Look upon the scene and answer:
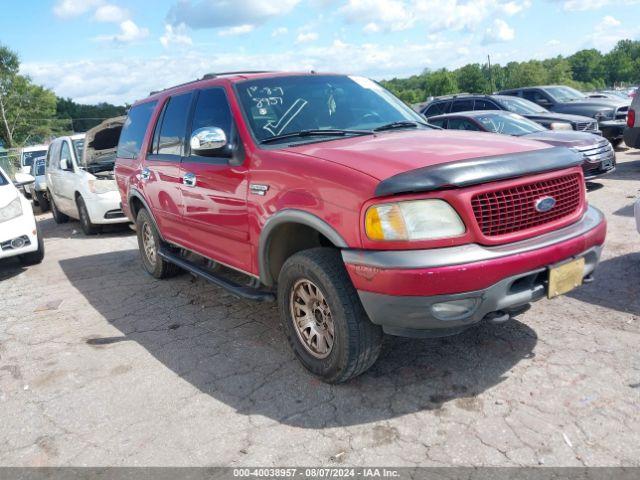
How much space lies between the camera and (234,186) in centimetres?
384

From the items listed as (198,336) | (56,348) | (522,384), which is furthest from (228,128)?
(522,384)

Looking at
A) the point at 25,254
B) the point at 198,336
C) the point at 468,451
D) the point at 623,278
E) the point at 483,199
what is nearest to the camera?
the point at 468,451

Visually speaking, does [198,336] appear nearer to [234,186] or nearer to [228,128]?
[234,186]

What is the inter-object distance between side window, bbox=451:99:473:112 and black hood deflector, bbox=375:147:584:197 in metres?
10.7

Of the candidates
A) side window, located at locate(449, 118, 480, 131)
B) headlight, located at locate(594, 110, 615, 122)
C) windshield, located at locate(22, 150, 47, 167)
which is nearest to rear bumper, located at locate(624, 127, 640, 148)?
side window, located at locate(449, 118, 480, 131)

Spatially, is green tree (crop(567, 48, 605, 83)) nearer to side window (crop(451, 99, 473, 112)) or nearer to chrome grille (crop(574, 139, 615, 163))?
side window (crop(451, 99, 473, 112))

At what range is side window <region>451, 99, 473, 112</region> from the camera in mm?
13117

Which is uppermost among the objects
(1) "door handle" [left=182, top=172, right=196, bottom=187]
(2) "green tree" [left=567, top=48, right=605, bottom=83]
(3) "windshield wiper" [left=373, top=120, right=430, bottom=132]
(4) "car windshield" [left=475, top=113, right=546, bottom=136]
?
(2) "green tree" [left=567, top=48, right=605, bottom=83]

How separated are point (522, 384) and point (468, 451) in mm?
735

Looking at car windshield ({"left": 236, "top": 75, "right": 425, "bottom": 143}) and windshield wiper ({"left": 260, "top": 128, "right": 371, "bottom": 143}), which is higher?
car windshield ({"left": 236, "top": 75, "right": 425, "bottom": 143})

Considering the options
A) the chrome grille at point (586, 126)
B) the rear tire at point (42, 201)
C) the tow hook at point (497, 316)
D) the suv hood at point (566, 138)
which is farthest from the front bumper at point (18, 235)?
the chrome grille at point (586, 126)

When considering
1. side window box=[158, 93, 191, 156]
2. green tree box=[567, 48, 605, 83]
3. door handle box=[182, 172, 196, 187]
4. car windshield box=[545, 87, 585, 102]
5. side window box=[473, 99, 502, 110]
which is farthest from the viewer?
green tree box=[567, 48, 605, 83]

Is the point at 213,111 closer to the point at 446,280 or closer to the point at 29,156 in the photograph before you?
the point at 446,280

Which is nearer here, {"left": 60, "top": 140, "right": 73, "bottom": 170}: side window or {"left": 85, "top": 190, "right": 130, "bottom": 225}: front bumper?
{"left": 85, "top": 190, "right": 130, "bottom": 225}: front bumper
